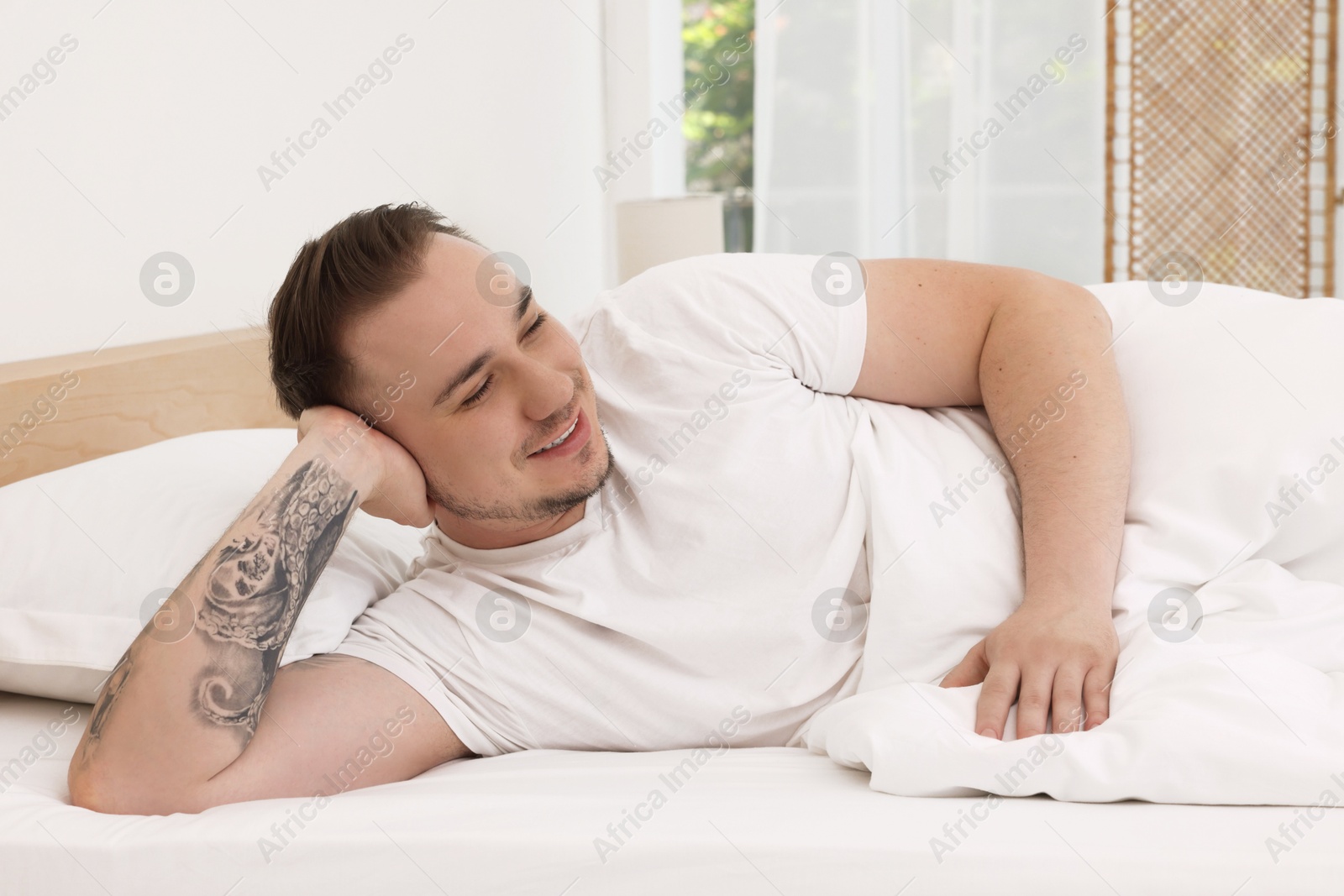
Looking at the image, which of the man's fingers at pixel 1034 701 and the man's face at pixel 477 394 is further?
the man's face at pixel 477 394

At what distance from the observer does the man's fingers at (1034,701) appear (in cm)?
74

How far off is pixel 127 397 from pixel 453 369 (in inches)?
18.1

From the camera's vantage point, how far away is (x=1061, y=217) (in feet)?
10.1

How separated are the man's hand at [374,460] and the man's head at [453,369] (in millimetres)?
18

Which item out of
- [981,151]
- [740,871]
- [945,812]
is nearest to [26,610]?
[740,871]

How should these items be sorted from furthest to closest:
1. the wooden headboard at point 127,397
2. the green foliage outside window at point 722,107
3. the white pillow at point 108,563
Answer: the green foliage outside window at point 722,107, the wooden headboard at point 127,397, the white pillow at point 108,563

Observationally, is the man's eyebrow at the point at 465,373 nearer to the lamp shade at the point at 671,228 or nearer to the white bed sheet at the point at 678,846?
the white bed sheet at the point at 678,846

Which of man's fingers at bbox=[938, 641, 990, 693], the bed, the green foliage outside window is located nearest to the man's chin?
the bed

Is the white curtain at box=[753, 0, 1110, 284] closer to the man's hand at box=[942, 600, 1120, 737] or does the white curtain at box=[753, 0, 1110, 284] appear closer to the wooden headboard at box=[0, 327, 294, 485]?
the wooden headboard at box=[0, 327, 294, 485]

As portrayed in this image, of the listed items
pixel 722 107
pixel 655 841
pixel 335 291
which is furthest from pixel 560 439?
pixel 722 107

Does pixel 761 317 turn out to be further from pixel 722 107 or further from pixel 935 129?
pixel 722 107

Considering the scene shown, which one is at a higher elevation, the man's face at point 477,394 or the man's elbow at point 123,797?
the man's face at point 477,394

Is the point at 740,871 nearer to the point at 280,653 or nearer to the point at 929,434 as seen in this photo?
the point at 280,653

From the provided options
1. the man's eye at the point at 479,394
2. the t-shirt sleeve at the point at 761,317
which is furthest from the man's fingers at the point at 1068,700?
the man's eye at the point at 479,394
